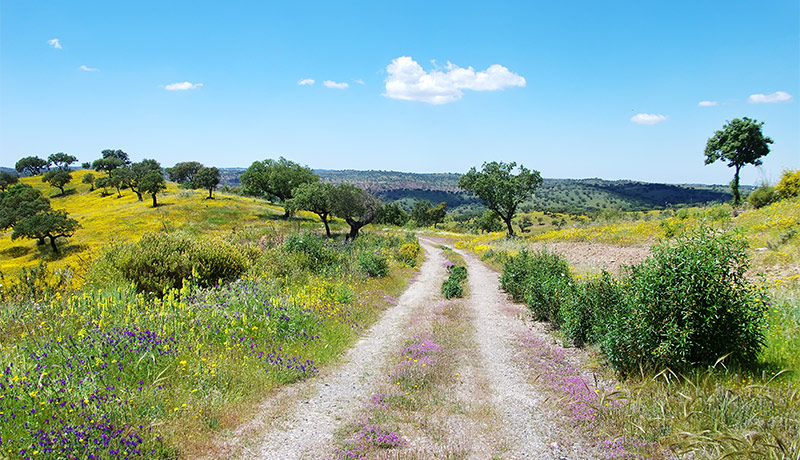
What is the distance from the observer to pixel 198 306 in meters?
8.20

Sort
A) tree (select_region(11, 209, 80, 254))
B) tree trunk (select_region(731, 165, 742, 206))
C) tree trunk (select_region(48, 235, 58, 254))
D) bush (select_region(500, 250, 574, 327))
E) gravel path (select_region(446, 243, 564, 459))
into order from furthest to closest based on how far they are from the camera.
Answer: tree (select_region(11, 209, 80, 254))
tree trunk (select_region(48, 235, 58, 254))
tree trunk (select_region(731, 165, 742, 206))
bush (select_region(500, 250, 574, 327))
gravel path (select_region(446, 243, 564, 459))

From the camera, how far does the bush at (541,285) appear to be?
34.3ft

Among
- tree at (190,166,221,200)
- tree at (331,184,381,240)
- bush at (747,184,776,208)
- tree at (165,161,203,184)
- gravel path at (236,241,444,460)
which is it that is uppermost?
tree at (165,161,203,184)

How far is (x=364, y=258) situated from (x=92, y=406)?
527 inches

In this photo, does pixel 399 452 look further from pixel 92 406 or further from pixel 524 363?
pixel 524 363

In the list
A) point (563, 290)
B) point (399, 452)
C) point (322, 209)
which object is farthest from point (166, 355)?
point (322, 209)

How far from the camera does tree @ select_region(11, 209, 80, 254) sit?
37.8 meters

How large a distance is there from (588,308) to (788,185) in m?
23.8

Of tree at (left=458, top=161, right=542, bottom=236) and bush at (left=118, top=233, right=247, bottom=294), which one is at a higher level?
tree at (left=458, top=161, right=542, bottom=236)

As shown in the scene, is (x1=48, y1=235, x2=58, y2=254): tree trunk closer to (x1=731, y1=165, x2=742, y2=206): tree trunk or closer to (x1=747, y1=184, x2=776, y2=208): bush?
(x1=747, y1=184, x2=776, y2=208): bush

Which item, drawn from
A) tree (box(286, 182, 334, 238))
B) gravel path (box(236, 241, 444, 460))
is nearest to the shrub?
gravel path (box(236, 241, 444, 460))

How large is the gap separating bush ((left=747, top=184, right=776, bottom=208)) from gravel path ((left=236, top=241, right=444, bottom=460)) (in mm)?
26661

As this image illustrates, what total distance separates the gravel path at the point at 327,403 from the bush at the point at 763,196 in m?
26.7

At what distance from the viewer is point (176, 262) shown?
11.0 m
